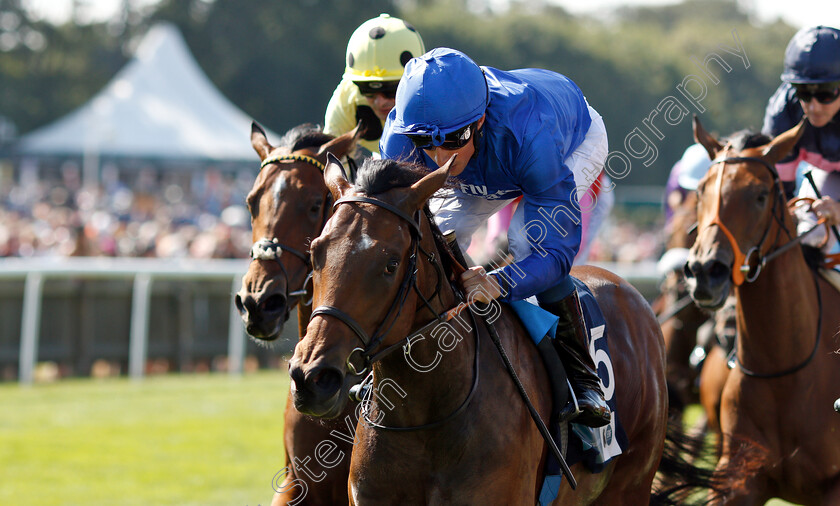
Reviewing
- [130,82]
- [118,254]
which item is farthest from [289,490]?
[130,82]

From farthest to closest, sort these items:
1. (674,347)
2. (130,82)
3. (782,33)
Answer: (782,33), (130,82), (674,347)

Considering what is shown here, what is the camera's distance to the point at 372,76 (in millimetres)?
4398

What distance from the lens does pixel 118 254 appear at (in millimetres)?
14586

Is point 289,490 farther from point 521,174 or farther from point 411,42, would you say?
point 411,42

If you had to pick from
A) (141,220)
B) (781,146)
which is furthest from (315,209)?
(141,220)

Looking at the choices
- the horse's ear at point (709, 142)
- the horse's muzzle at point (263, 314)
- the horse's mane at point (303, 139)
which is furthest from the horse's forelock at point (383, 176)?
the horse's ear at point (709, 142)

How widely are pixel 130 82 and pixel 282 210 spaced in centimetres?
2312

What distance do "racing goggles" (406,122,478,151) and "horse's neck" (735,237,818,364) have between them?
2065 mm

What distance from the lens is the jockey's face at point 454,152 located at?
3.14m

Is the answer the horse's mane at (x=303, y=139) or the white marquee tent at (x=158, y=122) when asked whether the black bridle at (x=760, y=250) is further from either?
the white marquee tent at (x=158, y=122)

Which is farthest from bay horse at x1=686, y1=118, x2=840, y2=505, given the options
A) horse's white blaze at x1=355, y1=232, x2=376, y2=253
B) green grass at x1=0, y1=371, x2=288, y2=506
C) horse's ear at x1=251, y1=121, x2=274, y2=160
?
green grass at x1=0, y1=371, x2=288, y2=506

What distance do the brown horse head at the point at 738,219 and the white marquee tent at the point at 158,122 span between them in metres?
21.8

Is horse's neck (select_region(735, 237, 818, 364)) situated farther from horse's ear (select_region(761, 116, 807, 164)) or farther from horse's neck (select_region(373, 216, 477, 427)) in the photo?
horse's neck (select_region(373, 216, 477, 427))

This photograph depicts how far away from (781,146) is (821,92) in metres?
0.44
